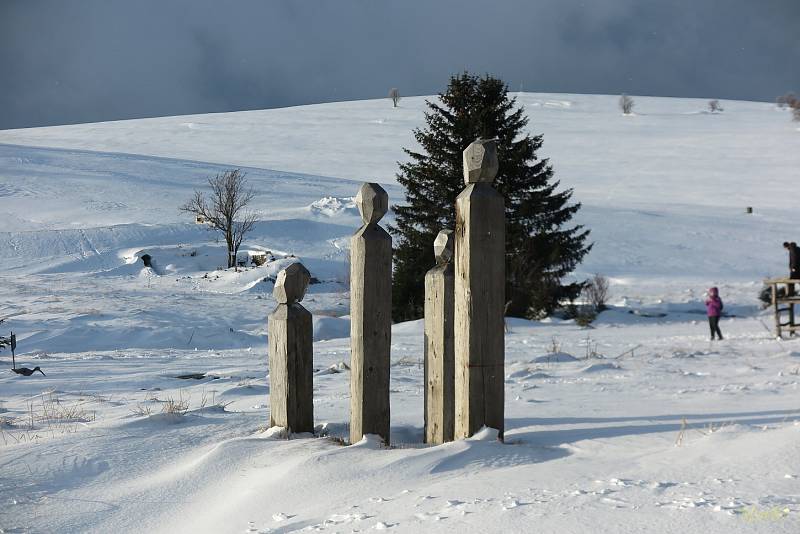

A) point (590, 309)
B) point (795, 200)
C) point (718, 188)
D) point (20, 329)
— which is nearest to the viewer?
point (20, 329)

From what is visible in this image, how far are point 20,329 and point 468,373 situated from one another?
12.7 m

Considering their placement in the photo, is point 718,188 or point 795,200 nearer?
point 795,200

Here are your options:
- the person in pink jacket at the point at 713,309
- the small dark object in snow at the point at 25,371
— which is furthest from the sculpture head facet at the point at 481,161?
the person in pink jacket at the point at 713,309

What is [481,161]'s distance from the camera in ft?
12.4

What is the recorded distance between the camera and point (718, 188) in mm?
43719

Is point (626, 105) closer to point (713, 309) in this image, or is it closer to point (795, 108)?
point (795, 108)

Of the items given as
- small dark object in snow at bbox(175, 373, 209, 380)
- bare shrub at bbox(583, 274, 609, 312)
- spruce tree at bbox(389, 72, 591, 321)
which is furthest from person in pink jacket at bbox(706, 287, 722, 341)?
small dark object in snow at bbox(175, 373, 209, 380)

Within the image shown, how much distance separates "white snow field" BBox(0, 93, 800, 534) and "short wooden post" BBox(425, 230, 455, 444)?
1.02 ft

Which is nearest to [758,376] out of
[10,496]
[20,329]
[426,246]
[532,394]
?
Answer: [532,394]

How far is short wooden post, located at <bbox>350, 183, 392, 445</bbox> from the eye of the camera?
13.5 feet

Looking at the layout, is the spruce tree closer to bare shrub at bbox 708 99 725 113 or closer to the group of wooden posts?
the group of wooden posts

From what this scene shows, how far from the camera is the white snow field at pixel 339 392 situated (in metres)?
2.74

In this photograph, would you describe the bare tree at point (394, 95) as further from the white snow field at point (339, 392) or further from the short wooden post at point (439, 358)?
the short wooden post at point (439, 358)

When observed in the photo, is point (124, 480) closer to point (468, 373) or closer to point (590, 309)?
point (468, 373)
